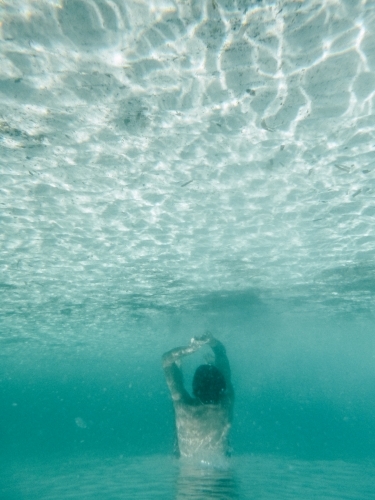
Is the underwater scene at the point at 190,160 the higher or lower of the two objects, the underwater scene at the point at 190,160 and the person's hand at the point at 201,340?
the higher

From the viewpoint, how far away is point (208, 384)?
581cm

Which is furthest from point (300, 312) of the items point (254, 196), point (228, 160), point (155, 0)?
point (155, 0)

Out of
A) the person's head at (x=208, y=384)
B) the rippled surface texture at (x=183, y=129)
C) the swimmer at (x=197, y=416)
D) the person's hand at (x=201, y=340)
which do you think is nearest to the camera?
the rippled surface texture at (x=183, y=129)

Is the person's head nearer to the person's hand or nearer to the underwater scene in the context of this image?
the underwater scene

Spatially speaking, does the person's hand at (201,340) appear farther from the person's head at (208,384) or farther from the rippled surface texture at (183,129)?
the rippled surface texture at (183,129)

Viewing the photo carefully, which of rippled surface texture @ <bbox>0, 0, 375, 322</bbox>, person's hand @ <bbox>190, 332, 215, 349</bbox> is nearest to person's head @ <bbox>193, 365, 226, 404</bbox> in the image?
person's hand @ <bbox>190, 332, 215, 349</bbox>

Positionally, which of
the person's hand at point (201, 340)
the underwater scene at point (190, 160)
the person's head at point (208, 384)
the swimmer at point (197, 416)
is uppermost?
the underwater scene at point (190, 160)

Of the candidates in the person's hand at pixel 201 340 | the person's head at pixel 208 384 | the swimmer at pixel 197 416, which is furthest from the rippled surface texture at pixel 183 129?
the person's head at pixel 208 384

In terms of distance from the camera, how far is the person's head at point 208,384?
574cm

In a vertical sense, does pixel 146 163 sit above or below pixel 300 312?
above

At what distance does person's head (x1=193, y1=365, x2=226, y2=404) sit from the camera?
5738 millimetres

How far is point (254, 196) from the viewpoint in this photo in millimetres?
10383

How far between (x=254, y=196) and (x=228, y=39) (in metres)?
5.61

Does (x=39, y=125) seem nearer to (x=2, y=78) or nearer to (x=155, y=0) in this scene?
(x=2, y=78)
